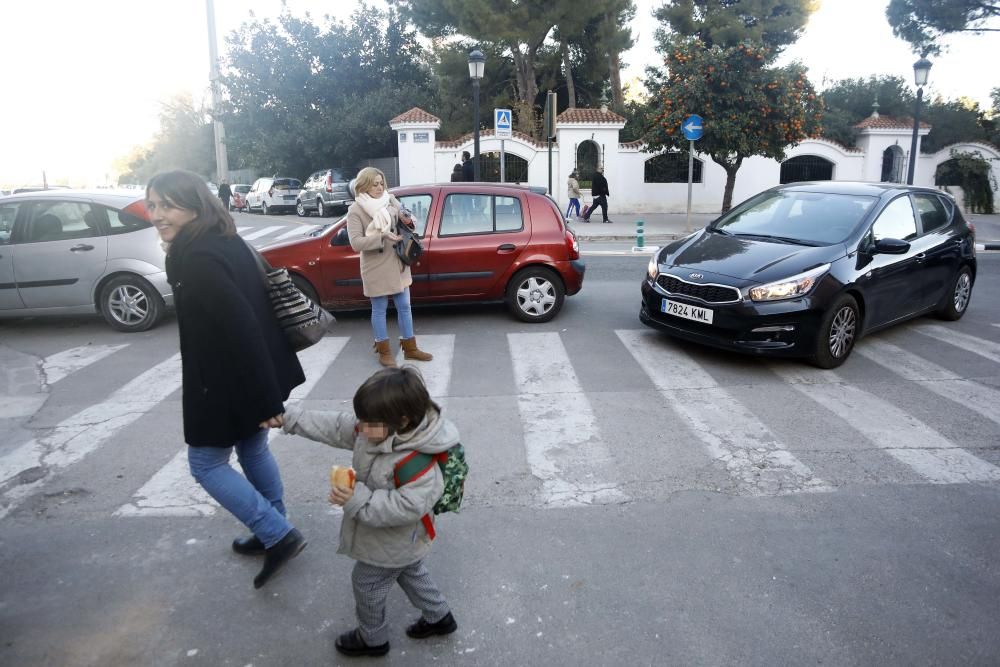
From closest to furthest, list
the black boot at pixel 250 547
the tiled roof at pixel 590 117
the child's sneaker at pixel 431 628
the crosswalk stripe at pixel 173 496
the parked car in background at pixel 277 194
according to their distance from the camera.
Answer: the child's sneaker at pixel 431 628
the black boot at pixel 250 547
the crosswalk stripe at pixel 173 496
the tiled roof at pixel 590 117
the parked car in background at pixel 277 194

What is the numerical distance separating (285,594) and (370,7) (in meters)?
35.4

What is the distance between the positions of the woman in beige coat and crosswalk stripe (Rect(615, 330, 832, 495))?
88.2 inches

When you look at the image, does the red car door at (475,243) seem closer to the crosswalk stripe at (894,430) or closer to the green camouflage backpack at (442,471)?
the crosswalk stripe at (894,430)

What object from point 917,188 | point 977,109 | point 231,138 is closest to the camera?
point 917,188

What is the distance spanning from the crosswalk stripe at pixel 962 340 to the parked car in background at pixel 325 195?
68.3 ft

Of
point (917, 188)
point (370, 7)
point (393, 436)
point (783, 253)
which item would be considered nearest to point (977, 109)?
point (370, 7)

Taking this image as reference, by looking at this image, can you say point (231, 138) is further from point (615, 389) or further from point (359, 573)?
point (359, 573)

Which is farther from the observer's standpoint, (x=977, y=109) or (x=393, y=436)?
(x=977, y=109)

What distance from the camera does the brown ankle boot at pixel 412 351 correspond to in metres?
6.81

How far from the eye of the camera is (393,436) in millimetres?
2527

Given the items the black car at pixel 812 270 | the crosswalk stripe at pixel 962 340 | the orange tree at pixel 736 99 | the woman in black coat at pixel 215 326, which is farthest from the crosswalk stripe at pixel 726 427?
the orange tree at pixel 736 99

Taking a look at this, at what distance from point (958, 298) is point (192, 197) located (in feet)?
27.7

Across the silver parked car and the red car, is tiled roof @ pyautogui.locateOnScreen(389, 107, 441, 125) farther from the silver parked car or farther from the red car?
the silver parked car

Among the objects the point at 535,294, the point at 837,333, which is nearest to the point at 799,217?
the point at 837,333
